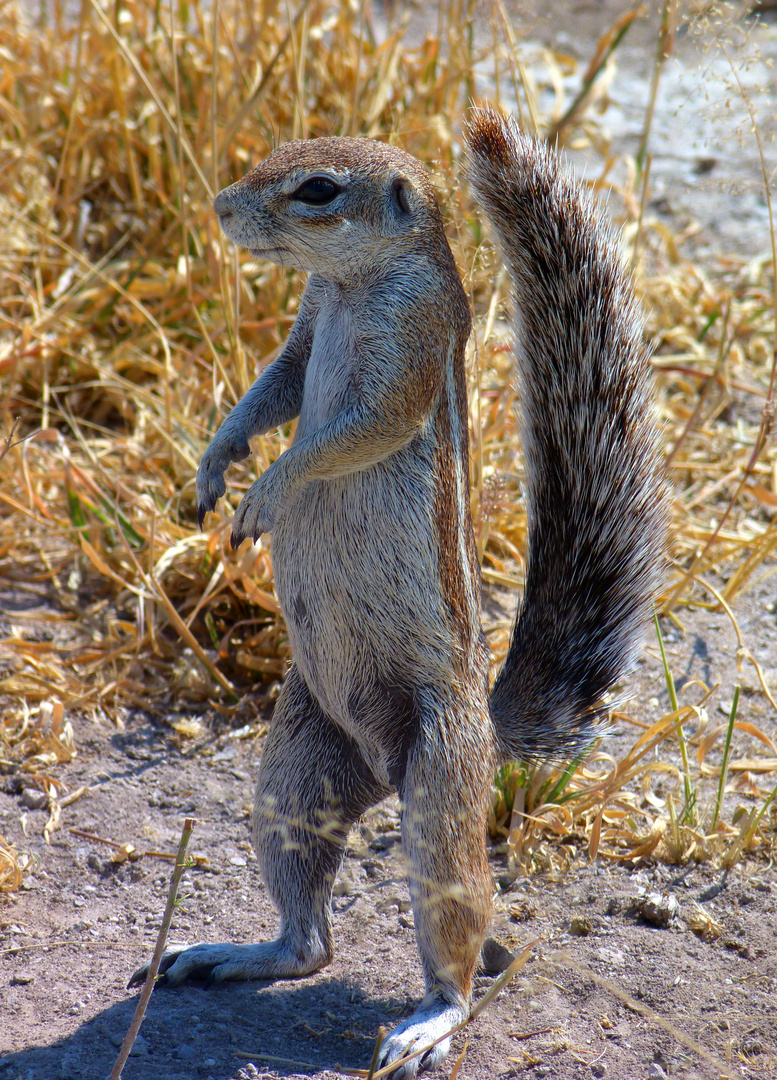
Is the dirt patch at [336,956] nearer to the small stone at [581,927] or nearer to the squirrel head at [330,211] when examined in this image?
the small stone at [581,927]

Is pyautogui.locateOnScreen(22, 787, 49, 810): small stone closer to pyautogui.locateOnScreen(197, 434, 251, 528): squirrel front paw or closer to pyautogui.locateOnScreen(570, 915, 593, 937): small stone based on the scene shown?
pyautogui.locateOnScreen(197, 434, 251, 528): squirrel front paw

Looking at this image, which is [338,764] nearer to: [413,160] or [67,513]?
[413,160]

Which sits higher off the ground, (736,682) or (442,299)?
(442,299)

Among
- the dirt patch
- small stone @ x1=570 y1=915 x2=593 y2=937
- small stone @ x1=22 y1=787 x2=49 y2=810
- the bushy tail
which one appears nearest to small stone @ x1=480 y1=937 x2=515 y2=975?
the dirt patch

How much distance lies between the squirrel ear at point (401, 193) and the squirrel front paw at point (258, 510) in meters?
Result: 0.57

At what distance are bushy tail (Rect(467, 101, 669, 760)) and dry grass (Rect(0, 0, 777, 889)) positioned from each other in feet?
1.69

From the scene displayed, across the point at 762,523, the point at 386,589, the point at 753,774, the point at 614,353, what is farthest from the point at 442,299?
the point at 762,523

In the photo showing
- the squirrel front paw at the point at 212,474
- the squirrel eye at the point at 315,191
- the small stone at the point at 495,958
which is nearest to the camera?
the squirrel eye at the point at 315,191

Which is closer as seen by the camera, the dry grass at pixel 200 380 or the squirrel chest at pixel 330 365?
the squirrel chest at pixel 330 365

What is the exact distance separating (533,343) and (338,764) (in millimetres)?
993

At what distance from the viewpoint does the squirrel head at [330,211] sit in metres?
1.98

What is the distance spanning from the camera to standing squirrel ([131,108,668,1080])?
6.62ft

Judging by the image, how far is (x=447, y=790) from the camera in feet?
6.83

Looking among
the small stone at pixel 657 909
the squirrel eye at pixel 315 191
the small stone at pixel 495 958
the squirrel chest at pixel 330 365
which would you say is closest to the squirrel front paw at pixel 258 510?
the squirrel chest at pixel 330 365
